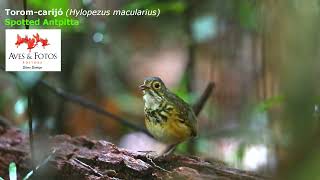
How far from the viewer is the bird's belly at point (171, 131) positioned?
134cm

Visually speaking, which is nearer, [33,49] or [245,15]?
[33,49]

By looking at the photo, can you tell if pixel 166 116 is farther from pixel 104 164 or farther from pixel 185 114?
pixel 104 164

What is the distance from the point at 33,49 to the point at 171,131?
0.38 metres

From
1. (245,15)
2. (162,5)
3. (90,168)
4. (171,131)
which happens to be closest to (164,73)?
(162,5)

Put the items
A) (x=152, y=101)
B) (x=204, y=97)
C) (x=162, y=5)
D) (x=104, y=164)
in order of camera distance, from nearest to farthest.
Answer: (x=104, y=164) → (x=152, y=101) → (x=204, y=97) → (x=162, y=5)

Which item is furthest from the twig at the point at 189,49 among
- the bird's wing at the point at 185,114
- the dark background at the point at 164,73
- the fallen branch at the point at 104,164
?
the fallen branch at the point at 104,164

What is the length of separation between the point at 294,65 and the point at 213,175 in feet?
2.36

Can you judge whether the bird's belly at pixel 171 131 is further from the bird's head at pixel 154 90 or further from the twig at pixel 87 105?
the twig at pixel 87 105

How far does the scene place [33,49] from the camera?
1295 mm

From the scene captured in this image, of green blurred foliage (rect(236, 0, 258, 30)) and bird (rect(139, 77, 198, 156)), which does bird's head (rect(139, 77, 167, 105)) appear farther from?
green blurred foliage (rect(236, 0, 258, 30))

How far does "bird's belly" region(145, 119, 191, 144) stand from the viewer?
1.34 m

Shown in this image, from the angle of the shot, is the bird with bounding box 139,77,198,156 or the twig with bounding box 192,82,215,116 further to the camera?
the twig with bounding box 192,82,215,116

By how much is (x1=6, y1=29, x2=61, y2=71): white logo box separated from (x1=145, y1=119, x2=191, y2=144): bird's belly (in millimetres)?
298

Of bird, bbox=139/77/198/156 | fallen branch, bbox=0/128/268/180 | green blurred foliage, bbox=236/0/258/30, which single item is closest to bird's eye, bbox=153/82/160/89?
bird, bbox=139/77/198/156
